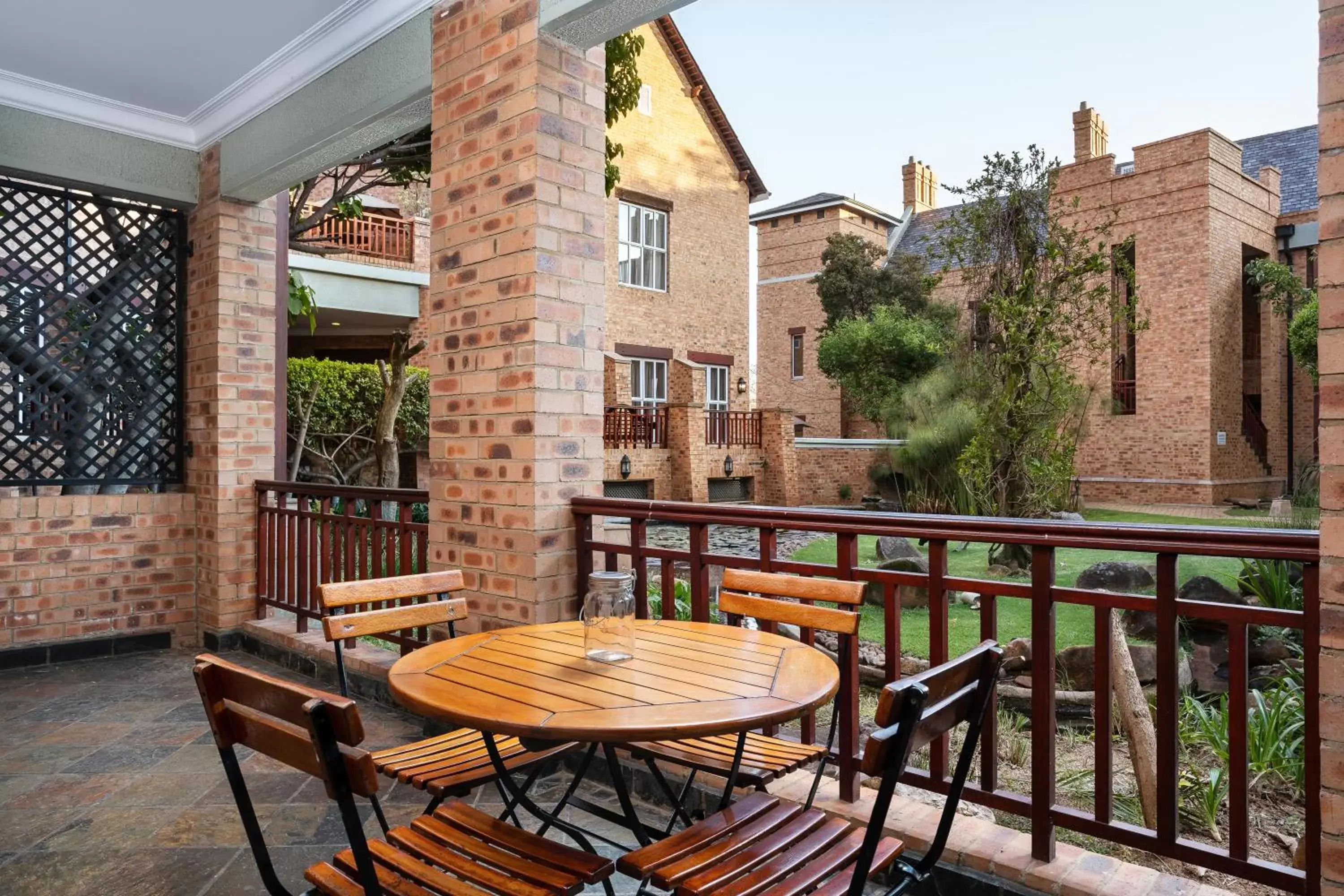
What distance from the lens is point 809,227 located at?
22.9m

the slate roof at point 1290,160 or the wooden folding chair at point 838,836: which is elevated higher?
the slate roof at point 1290,160

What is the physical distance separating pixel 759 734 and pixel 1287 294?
18.8 m

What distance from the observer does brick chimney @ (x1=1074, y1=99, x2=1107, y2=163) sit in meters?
19.0

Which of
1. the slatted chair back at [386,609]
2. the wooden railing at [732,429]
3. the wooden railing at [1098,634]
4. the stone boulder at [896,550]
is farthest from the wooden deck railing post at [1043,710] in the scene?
the wooden railing at [732,429]

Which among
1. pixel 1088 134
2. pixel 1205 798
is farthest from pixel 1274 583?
pixel 1088 134

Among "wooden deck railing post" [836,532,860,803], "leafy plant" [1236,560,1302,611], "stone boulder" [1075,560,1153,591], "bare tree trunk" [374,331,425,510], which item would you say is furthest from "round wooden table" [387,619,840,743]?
"bare tree trunk" [374,331,425,510]

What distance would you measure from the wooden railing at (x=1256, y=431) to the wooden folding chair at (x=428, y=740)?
19988mm

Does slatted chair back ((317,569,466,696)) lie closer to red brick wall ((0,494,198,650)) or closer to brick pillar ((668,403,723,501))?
red brick wall ((0,494,198,650))

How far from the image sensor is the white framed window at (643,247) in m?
16.7

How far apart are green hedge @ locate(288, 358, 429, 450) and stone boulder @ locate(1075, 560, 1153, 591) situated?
24.8 ft

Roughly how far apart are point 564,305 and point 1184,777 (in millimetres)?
3123

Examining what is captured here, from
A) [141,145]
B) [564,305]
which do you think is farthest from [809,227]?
[564,305]

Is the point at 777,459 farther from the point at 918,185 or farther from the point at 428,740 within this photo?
the point at 428,740

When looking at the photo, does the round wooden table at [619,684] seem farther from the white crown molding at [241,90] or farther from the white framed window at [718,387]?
the white framed window at [718,387]
